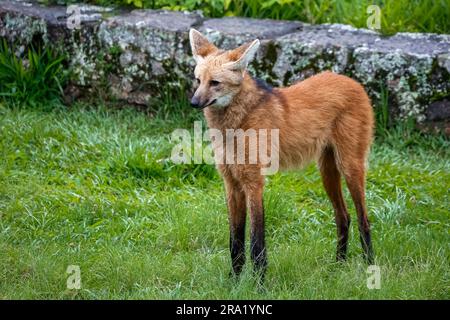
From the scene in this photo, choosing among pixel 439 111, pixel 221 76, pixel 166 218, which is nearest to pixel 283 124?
pixel 221 76

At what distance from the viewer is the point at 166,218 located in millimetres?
4770

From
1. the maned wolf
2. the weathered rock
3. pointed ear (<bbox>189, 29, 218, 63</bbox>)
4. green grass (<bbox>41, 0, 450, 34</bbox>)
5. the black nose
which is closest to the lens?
the black nose

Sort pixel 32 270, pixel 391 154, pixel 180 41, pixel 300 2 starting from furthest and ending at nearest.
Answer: pixel 300 2 < pixel 180 41 < pixel 391 154 < pixel 32 270

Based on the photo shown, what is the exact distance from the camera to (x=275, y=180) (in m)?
5.32

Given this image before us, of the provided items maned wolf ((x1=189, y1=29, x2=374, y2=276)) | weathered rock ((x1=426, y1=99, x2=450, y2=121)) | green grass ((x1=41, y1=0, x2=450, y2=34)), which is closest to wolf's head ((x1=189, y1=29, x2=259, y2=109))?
maned wolf ((x1=189, y1=29, x2=374, y2=276))

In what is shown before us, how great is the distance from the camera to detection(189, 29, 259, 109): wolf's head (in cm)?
388

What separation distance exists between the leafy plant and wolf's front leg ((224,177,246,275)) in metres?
2.97

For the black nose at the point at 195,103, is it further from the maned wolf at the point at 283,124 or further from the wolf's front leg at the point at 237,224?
the wolf's front leg at the point at 237,224

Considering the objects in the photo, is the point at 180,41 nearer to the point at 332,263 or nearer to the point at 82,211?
the point at 82,211

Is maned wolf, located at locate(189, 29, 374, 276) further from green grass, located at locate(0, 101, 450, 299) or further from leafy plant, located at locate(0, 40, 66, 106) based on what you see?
leafy plant, located at locate(0, 40, 66, 106)

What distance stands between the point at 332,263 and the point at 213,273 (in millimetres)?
705

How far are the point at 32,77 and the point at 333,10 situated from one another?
2.80 metres

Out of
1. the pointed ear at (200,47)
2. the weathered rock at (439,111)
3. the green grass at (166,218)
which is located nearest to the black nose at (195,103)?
the pointed ear at (200,47)
